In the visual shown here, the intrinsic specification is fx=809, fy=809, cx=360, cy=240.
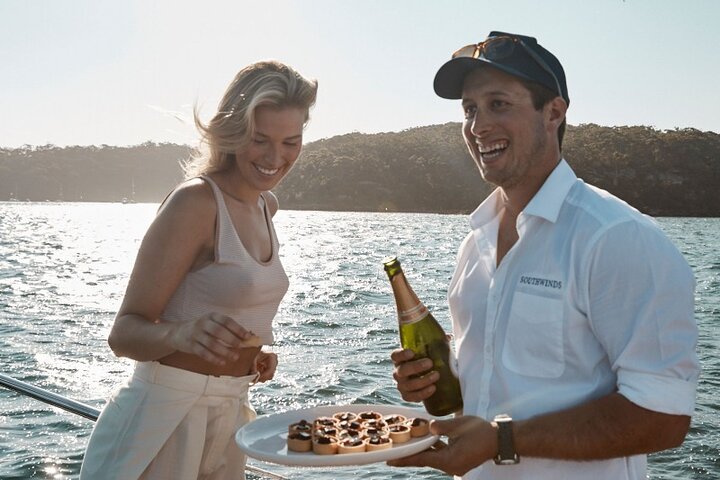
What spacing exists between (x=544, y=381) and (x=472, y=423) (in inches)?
10.9

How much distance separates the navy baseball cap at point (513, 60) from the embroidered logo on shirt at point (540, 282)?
702 mm

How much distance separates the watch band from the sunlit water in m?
7.90

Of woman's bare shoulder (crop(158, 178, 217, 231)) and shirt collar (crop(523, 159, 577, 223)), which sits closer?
shirt collar (crop(523, 159, 577, 223))

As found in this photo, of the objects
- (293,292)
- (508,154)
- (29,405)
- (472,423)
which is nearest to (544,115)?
(508,154)

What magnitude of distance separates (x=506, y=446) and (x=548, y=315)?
0.43 m

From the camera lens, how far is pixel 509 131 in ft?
9.42

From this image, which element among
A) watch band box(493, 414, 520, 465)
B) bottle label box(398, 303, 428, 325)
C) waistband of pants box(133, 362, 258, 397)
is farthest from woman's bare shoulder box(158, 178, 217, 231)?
watch band box(493, 414, 520, 465)

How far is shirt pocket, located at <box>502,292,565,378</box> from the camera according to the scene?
2.56 meters

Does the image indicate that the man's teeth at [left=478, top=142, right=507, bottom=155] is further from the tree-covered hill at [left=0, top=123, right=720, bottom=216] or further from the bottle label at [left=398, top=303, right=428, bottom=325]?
the tree-covered hill at [left=0, top=123, right=720, bottom=216]

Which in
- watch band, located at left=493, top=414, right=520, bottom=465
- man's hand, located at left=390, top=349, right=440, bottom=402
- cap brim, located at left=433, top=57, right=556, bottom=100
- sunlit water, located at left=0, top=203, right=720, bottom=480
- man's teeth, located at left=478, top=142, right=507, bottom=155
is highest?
cap brim, located at left=433, top=57, right=556, bottom=100

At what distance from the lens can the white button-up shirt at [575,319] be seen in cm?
236

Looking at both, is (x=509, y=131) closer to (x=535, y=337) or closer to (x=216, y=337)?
(x=535, y=337)

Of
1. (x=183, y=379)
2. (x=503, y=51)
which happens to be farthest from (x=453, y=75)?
(x=183, y=379)

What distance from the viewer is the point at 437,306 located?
29.6 meters
